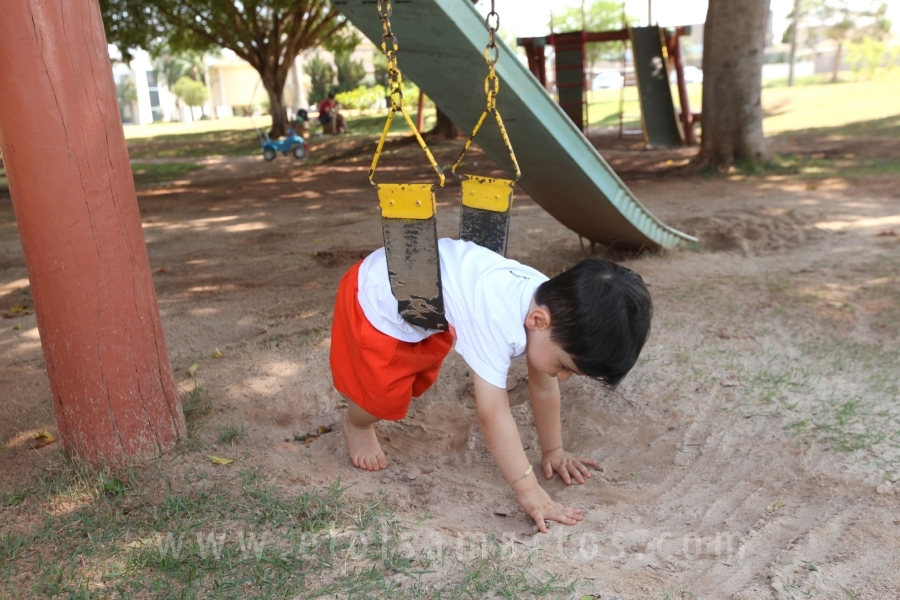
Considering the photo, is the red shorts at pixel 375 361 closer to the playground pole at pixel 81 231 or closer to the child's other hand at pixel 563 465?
the child's other hand at pixel 563 465

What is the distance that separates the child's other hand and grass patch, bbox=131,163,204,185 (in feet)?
35.2

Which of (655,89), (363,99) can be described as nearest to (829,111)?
(655,89)

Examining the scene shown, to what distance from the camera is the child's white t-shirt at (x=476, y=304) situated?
209 cm

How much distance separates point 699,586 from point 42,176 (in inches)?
82.5

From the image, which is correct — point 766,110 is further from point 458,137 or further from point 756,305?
point 756,305

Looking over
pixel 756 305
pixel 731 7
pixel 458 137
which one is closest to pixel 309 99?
pixel 458 137

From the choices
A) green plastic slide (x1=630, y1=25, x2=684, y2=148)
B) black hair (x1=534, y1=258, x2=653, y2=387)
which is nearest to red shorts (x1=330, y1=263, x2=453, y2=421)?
black hair (x1=534, y1=258, x2=653, y2=387)

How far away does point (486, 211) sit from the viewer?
2529mm

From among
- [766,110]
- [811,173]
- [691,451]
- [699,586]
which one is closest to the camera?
[699,586]

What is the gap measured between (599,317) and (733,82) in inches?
289

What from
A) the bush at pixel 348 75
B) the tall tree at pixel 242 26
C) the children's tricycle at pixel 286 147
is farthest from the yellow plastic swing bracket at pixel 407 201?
the bush at pixel 348 75

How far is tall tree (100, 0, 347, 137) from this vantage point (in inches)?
733

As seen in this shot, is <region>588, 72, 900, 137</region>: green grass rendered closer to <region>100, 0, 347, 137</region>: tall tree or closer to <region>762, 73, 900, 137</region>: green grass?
<region>762, 73, 900, 137</region>: green grass

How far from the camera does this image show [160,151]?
19.6 metres
